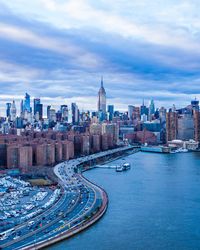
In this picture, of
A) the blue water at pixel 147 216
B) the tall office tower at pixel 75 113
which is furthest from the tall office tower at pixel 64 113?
the blue water at pixel 147 216

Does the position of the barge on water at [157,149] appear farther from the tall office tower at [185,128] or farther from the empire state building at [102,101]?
the empire state building at [102,101]

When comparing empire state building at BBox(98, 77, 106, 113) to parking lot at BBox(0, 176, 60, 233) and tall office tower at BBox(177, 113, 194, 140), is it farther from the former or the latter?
parking lot at BBox(0, 176, 60, 233)

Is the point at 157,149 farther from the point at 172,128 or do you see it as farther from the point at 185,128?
the point at 185,128

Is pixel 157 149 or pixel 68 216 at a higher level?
pixel 157 149

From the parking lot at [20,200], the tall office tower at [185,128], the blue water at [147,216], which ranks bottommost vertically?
the blue water at [147,216]

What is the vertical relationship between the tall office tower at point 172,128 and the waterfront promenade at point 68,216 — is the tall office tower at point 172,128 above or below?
above

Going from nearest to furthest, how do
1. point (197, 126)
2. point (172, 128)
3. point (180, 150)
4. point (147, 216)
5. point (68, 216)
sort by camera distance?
point (68, 216) → point (147, 216) → point (180, 150) → point (197, 126) → point (172, 128)

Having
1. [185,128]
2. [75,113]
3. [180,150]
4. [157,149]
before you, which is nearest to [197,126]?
[185,128]
